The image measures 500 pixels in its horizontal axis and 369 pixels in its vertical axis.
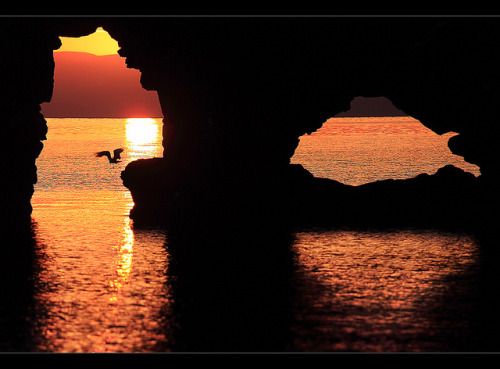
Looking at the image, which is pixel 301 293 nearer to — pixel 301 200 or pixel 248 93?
pixel 248 93

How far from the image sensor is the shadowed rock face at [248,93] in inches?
1264

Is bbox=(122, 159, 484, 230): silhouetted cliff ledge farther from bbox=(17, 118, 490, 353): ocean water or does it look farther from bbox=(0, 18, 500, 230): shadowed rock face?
bbox=(17, 118, 490, 353): ocean water

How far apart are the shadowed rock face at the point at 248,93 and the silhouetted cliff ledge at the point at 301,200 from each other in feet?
0.26

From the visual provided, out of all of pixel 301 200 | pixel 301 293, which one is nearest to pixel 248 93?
pixel 301 200

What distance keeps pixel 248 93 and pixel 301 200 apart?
587 cm

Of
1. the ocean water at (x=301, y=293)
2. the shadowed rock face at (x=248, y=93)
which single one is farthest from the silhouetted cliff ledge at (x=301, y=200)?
the ocean water at (x=301, y=293)

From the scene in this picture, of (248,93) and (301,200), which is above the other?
(248,93)

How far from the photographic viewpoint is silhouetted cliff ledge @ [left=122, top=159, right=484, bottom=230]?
107 ft

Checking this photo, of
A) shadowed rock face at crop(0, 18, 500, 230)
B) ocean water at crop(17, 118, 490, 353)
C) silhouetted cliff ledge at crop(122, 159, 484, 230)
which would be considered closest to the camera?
ocean water at crop(17, 118, 490, 353)

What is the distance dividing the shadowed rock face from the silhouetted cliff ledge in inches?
3.1

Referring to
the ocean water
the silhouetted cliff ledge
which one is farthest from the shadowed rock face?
the ocean water

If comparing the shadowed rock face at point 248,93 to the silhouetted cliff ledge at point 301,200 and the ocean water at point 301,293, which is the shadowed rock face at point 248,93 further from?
the ocean water at point 301,293

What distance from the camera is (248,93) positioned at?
109 feet
